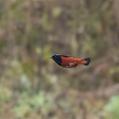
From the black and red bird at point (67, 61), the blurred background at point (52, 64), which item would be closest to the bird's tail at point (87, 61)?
the black and red bird at point (67, 61)

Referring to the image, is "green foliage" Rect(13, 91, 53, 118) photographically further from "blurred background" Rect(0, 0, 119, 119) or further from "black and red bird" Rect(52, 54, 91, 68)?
"black and red bird" Rect(52, 54, 91, 68)

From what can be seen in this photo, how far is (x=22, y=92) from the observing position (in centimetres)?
318

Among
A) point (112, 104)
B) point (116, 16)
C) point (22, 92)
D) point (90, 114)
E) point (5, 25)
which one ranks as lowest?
point (112, 104)

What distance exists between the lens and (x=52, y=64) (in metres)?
3.22

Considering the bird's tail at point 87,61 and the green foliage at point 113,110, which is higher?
the green foliage at point 113,110

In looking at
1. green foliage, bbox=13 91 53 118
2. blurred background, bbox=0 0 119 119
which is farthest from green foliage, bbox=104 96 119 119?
green foliage, bbox=13 91 53 118

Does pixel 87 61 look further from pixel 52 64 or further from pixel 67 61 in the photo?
pixel 52 64

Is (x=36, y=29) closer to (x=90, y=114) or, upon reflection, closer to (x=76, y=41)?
(x=76, y=41)

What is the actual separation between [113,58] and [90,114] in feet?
1.34

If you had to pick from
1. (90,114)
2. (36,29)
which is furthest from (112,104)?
(36,29)

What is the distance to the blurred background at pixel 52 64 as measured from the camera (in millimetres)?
3092

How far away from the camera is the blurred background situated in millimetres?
3092

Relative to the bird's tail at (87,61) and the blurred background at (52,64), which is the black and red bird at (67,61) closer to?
the bird's tail at (87,61)

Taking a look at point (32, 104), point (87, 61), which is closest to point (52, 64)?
point (32, 104)
